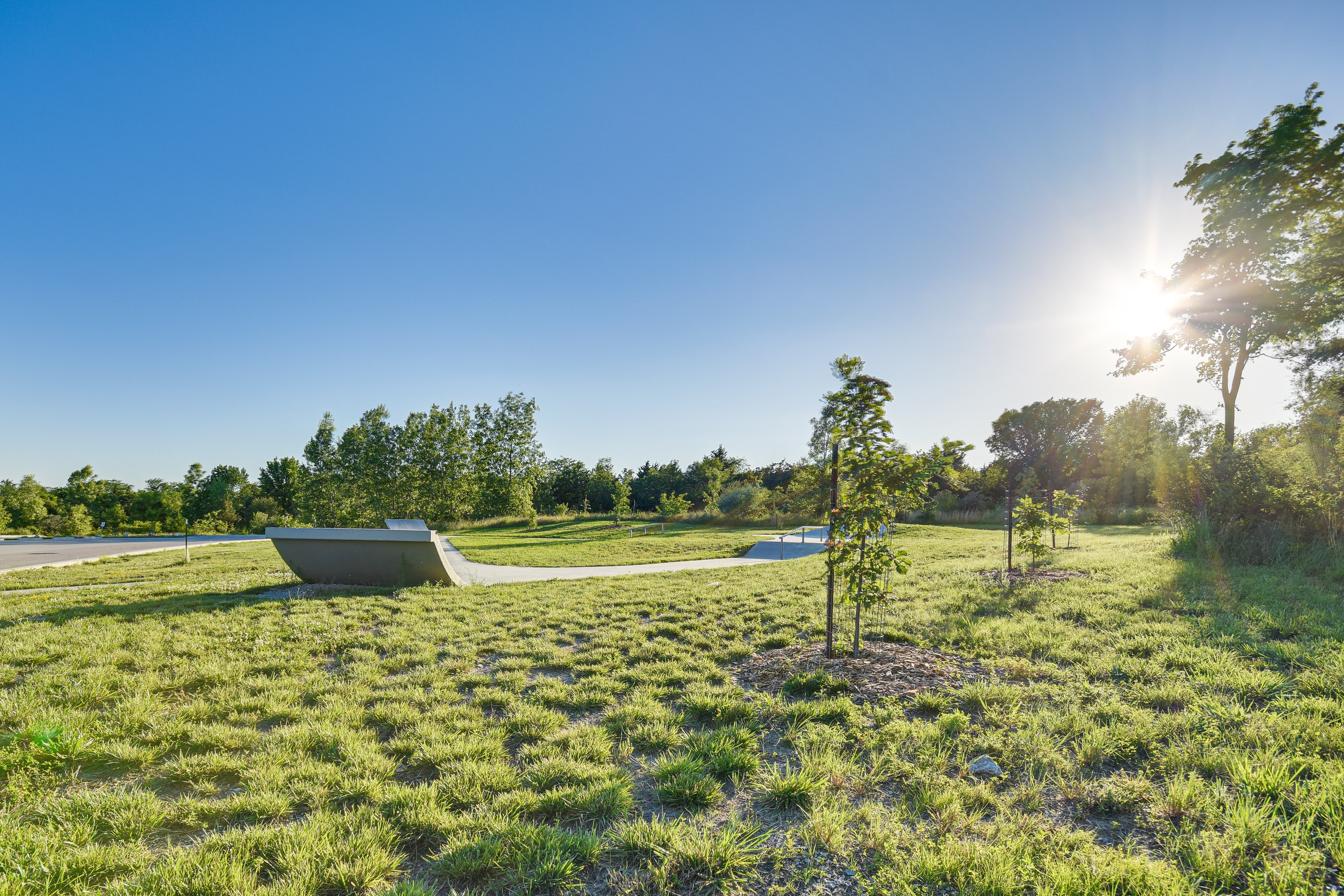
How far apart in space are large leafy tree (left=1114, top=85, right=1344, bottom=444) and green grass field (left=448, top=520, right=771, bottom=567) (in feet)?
41.3

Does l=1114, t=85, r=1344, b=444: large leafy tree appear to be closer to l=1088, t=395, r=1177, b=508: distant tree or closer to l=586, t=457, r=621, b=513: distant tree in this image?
l=1088, t=395, r=1177, b=508: distant tree

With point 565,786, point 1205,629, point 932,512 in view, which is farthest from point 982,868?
point 932,512

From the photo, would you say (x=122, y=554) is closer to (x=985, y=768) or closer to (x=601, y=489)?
(x=985, y=768)

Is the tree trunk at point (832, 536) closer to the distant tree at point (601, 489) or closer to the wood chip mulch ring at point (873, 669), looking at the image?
the wood chip mulch ring at point (873, 669)

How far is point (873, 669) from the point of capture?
433 centimetres

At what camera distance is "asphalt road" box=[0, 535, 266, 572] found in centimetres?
1271

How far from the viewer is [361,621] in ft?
20.3

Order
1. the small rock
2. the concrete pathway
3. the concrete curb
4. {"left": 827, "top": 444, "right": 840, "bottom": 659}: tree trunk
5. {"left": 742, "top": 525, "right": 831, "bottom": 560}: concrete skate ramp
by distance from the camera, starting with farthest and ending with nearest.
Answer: {"left": 742, "top": 525, "right": 831, "bottom": 560}: concrete skate ramp
the concrete curb
the concrete pathway
{"left": 827, "top": 444, "right": 840, "bottom": 659}: tree trunk
the small rock

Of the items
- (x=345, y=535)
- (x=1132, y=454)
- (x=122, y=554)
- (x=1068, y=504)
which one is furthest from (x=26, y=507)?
(x=1132, y=454)

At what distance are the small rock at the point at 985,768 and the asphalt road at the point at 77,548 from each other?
1728cm

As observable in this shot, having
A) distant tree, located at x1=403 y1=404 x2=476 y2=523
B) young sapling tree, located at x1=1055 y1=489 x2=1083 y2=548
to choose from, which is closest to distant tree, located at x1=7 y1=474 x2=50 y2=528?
distant tree, located at x1=403 y1=404 x2=476 y2=523

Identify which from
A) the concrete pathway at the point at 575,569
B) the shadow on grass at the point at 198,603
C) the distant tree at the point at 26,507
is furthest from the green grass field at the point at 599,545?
the distant tree at the point at 26,507

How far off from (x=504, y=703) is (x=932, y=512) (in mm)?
28515

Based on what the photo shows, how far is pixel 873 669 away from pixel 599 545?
43.0ft
